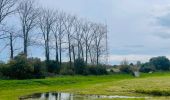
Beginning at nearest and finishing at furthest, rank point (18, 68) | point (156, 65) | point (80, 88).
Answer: point (80, 88) → point (18, 68) → point (156, 65)

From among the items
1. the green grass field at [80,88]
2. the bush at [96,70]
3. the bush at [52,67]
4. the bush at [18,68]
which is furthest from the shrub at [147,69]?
the bush at [18,68]

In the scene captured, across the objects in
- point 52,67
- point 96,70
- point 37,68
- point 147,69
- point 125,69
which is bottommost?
point 37,68

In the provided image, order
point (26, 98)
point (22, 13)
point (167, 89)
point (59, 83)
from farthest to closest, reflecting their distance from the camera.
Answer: point (22, 13) → point (59, 83) → point (167, 89) → point (26, 98)

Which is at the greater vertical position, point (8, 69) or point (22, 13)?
point (22, 13)

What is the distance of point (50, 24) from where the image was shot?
98.2m

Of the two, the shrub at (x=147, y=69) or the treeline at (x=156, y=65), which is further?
the treeline at (x=156, y=65)

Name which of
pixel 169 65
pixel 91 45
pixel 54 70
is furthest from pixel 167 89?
pixel 169 65

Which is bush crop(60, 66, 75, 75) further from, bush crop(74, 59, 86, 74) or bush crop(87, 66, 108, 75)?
bush crop(87, 66, 108, 75)

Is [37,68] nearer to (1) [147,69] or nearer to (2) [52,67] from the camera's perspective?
(2) [52,67]

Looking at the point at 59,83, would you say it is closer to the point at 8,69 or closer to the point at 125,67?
the point at 8,69

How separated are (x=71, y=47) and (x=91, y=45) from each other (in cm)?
1309

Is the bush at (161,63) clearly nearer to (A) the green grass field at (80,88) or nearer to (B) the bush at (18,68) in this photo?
(A) the green grass field at (80,88)

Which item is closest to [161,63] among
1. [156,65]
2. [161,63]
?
[161,63]

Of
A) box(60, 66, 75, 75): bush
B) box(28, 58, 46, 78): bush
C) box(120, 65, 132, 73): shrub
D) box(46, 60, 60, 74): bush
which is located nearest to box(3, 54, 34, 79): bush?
box(28, 58, 46, 78): bush
